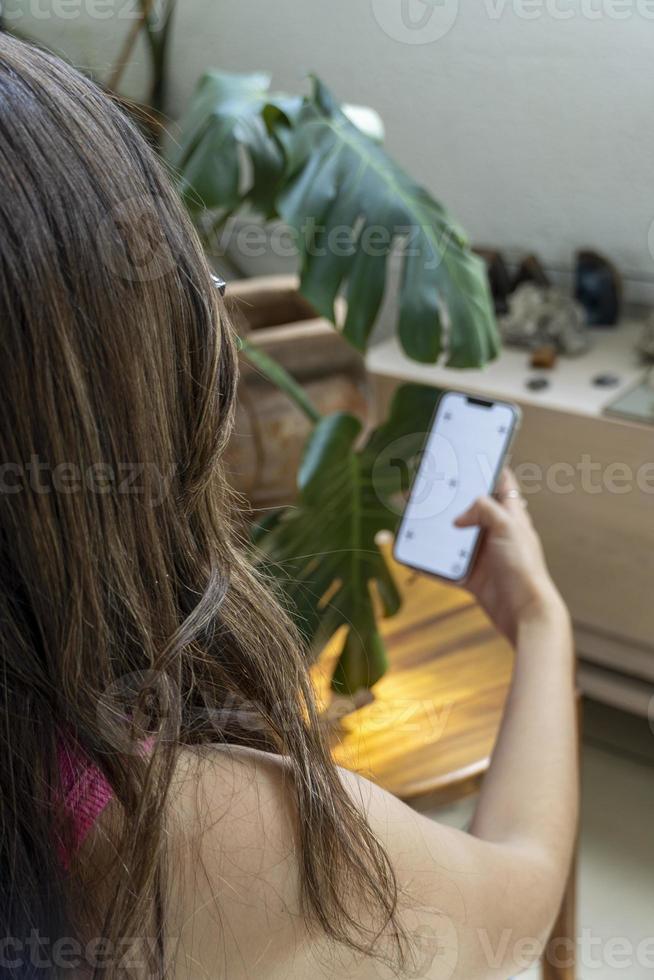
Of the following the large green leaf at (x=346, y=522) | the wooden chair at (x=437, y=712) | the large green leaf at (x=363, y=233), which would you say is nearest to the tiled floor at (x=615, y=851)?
the wooden chair at (x=437, y=712)

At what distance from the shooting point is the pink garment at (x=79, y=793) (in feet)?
1.44

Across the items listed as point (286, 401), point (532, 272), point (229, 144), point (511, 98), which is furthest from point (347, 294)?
point (511, 98)

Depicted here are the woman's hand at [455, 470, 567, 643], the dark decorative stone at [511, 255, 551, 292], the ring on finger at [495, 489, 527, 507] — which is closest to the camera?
the woman's hand at [455, 470, 567, 643]

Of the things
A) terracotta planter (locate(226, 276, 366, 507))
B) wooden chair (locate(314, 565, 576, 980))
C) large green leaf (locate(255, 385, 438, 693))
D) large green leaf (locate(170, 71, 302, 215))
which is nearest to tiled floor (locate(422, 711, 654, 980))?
wooden chair (locate(314, 565, 576, 980))

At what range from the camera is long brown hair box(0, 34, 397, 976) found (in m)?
0.39

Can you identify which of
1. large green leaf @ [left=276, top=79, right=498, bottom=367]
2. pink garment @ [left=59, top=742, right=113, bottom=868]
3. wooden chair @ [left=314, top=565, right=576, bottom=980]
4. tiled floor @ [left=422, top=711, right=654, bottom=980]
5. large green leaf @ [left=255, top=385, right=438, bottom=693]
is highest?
large green leaf @ [left=276, top=79, right=498, bottom=367]

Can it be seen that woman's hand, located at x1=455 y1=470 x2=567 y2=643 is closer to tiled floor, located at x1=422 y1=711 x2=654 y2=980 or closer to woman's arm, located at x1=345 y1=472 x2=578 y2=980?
woman's arm, located at x1=345 y1=472 x2=578 y2=980

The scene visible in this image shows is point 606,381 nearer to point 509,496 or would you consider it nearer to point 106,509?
point 509,496

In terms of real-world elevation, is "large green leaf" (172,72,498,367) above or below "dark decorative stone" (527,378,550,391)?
above

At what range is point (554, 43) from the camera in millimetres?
1574

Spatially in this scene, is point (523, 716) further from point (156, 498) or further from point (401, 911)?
point (156, 498)

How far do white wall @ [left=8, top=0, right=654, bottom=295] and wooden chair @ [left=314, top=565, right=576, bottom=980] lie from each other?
0.73 m

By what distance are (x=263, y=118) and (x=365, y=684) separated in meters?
0.57

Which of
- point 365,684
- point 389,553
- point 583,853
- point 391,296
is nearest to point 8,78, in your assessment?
point 365,684
